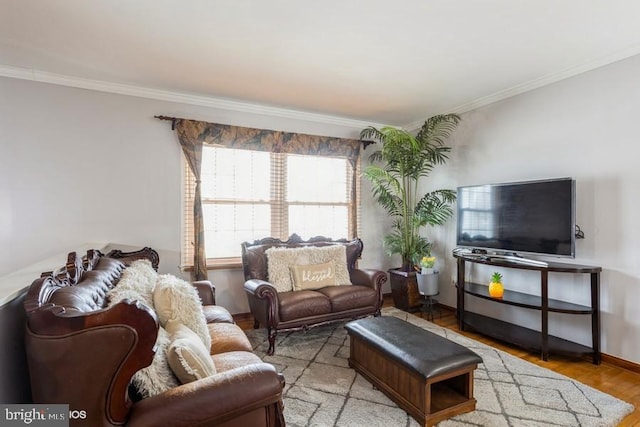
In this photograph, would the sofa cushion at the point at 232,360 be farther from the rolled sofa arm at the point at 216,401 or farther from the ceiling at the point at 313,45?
the ceiling at the point at 313,45

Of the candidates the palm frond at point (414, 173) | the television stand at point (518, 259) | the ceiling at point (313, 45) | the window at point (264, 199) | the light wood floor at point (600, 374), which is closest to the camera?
the ceiling at point (313, 45)

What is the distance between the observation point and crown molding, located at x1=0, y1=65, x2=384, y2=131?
9.98 ft

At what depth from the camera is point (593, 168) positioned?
9.50 feet

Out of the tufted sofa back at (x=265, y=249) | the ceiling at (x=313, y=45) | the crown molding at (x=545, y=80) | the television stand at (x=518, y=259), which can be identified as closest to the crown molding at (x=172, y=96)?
the ceiling at (x=313, y=45)

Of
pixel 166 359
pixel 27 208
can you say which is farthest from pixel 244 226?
pixel 166 359

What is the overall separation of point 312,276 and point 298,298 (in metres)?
0.43

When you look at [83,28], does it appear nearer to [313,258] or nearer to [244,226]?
[244,226]

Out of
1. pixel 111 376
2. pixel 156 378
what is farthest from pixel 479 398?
pixel 111 376

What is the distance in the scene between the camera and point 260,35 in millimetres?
2422

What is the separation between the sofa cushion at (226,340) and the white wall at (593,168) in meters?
2.92

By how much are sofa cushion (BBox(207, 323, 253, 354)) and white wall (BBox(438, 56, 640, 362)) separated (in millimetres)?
2920

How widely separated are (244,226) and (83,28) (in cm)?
237

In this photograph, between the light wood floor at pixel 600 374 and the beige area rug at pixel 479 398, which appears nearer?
the beige area rug at pixel 479 398

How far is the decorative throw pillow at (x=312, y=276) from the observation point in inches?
135
